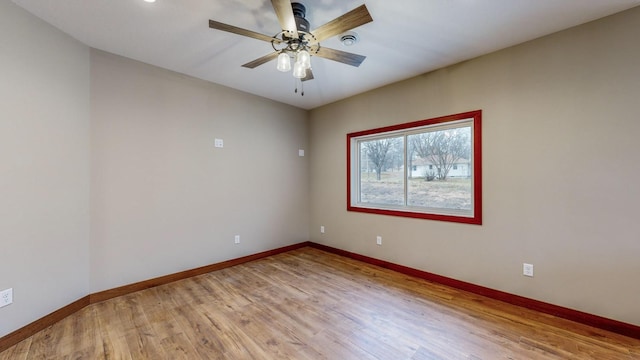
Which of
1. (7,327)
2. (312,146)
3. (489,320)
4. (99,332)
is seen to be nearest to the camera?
(7,327)

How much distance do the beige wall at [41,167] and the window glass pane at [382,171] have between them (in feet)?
11.4

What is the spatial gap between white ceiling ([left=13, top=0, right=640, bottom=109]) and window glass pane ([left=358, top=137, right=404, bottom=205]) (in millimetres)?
1105

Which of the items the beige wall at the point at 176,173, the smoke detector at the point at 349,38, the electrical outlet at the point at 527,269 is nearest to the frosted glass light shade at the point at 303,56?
the smoke detector at the point at 349,38

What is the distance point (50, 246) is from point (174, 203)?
1.13 metres

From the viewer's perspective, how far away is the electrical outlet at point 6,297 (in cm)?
190

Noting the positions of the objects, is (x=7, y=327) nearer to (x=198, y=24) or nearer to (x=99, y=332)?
(x=99, y=332)

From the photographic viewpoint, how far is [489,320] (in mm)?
2252

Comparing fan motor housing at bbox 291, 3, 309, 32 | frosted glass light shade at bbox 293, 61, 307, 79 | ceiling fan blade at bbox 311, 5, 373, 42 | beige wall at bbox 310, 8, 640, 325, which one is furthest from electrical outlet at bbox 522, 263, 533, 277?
fan motor housing at bbox 291, 3, 309, 32

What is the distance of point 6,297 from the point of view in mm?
1928

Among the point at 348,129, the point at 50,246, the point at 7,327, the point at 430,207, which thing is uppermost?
the point at 348,129

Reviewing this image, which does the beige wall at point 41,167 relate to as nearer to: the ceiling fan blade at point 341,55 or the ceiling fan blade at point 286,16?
the ceiling fan blade at point 286,16

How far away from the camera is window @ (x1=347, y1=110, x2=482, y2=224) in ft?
9.68

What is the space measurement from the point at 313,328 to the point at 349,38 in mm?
2603

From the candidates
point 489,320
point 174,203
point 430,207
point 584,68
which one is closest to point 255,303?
point 174,203
